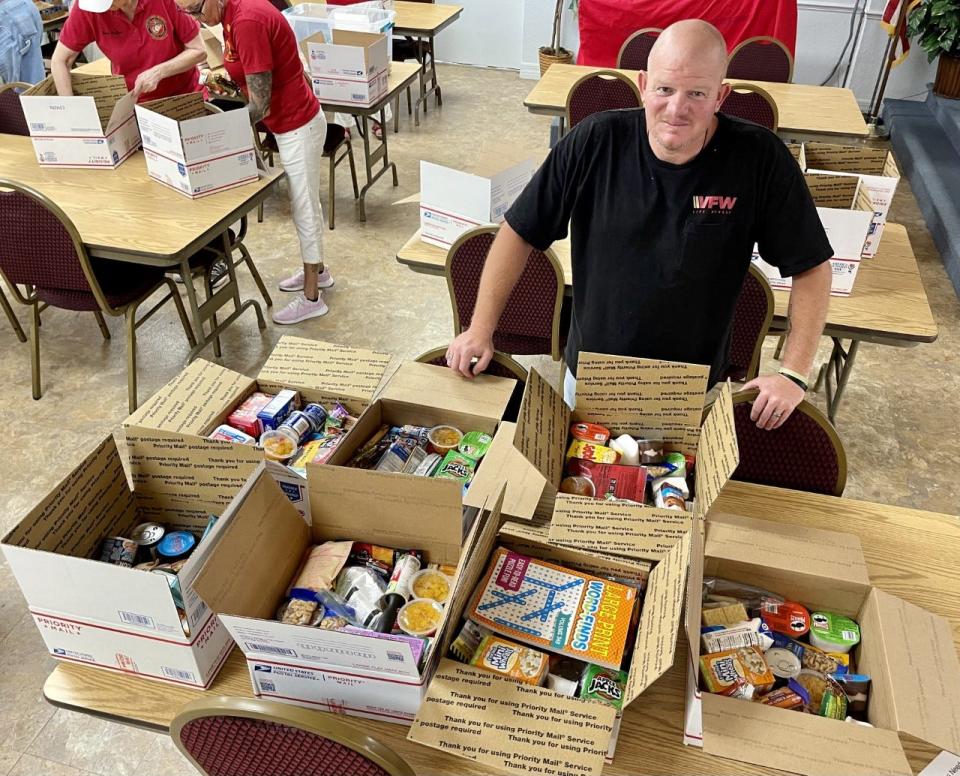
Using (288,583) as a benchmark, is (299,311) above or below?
below

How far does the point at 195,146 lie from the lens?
2889 mm

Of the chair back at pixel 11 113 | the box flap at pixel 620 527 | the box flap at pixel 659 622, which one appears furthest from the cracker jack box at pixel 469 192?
the chair back at pixel 11 113

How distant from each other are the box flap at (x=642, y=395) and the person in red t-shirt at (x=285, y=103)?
214cm

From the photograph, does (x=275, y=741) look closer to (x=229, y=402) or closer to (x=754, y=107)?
(x=229, y=402)

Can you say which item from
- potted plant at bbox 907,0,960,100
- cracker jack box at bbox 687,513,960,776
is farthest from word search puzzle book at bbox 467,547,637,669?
potted plant at bbox 907,0,960,100

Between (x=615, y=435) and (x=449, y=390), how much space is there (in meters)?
0.39

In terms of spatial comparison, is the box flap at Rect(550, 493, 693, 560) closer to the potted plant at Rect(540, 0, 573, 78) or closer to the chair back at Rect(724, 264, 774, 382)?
the chair back at Rect(724, 264, 774, 382)

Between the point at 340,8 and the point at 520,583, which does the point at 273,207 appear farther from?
the point at 520,583

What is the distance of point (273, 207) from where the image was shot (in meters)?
4.78

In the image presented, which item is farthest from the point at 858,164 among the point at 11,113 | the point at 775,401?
the point at 11,113

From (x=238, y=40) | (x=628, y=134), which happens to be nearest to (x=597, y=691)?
(x=628, y=134)

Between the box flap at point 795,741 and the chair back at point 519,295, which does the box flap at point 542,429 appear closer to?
the box flap at point 795,741

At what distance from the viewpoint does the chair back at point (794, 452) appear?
5.62 ft

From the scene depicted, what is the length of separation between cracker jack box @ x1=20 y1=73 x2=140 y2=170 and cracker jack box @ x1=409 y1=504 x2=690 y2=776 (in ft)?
9.17
